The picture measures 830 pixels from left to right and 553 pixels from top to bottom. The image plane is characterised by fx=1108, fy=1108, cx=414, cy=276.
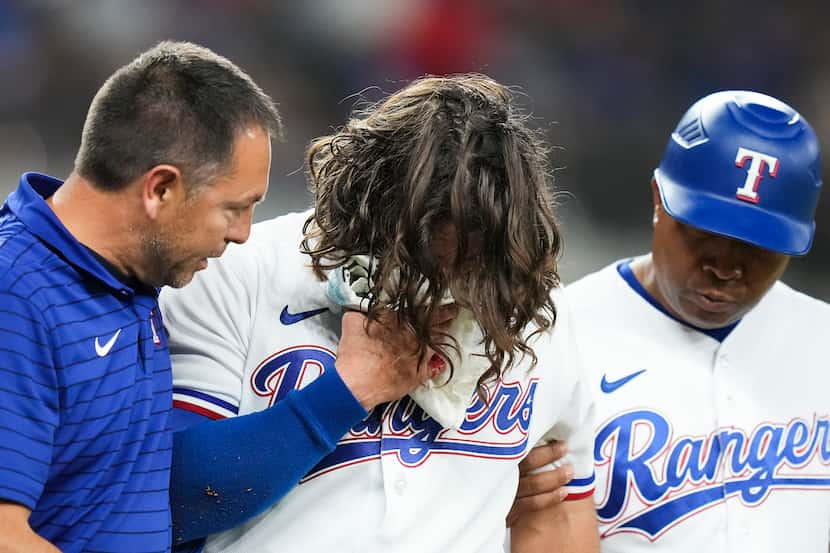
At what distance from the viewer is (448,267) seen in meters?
1.38

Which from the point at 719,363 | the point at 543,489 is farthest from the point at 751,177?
the point at 543,489

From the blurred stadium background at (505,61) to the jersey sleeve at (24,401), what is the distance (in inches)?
128

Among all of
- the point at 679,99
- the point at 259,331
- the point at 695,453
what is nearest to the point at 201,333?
the point at 259,331

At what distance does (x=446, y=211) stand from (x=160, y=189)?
34 cm

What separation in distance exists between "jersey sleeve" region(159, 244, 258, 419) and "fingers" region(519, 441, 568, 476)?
1.66 ft

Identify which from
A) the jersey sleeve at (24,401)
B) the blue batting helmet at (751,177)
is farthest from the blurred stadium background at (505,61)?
the jersey sleeve at (24,401)

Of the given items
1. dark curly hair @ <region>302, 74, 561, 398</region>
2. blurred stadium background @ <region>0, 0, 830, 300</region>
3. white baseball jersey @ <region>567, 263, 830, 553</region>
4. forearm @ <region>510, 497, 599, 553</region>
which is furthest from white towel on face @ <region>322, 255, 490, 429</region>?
blurred stadium background @ <region>0, 0, 830, 300</region>

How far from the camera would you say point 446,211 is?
1362mm

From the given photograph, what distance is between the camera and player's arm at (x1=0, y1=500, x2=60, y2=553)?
1101 millimetres

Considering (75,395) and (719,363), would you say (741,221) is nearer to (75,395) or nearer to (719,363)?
(719,363)

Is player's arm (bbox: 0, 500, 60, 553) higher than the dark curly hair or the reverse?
the reverse

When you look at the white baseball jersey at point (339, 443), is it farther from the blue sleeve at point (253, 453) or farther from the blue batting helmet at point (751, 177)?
the blue batting helmet at point (751, 177)

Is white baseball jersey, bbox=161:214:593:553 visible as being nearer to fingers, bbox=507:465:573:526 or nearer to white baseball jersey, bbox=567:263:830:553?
fingers, bbox=507:465:573:526

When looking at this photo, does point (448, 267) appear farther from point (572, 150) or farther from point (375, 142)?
point (572, 150)
